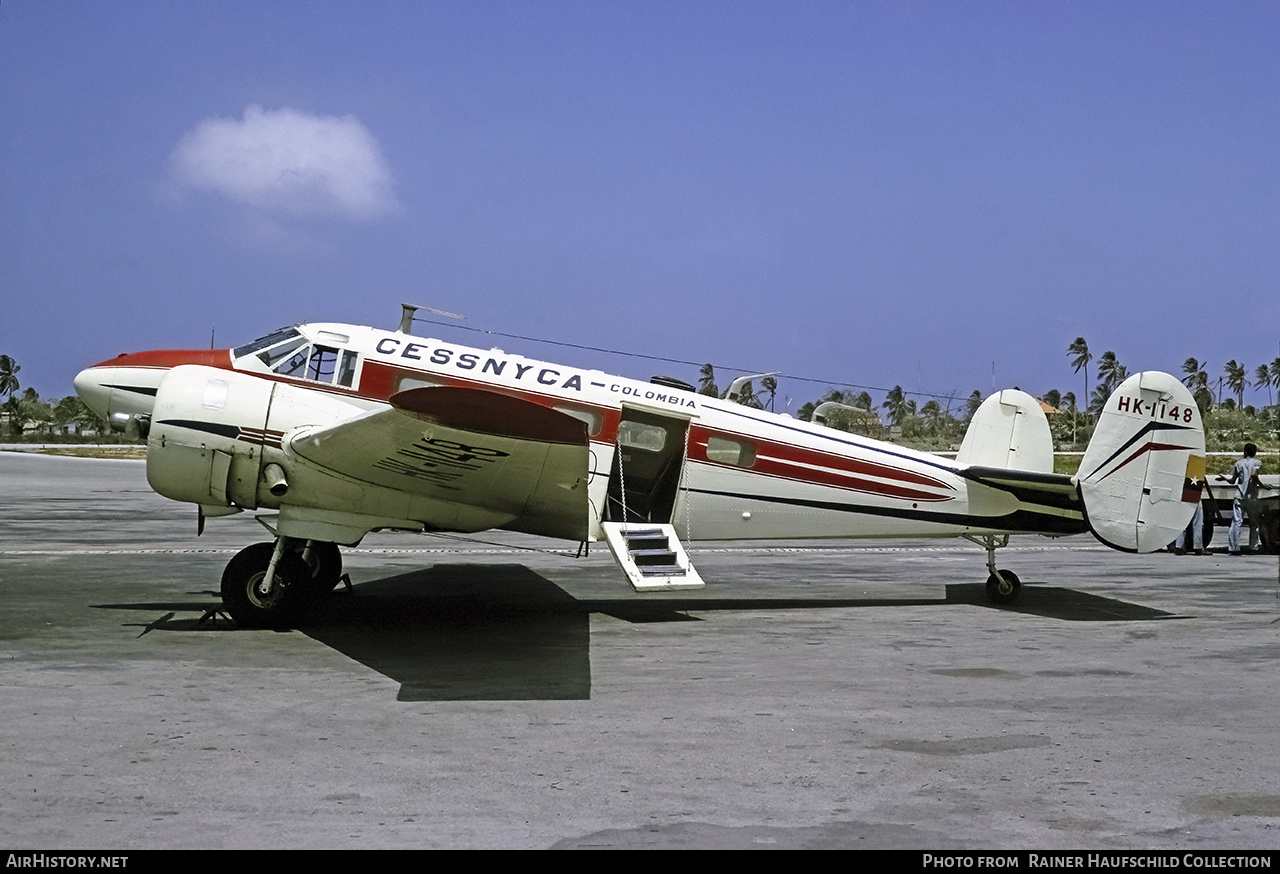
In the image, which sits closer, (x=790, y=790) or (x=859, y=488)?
(x=790, y=790)

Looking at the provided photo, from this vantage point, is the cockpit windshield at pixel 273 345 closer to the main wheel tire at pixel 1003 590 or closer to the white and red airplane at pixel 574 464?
the white and red airplane at pixel 574 464

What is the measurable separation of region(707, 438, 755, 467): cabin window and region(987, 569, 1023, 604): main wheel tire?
357 cm

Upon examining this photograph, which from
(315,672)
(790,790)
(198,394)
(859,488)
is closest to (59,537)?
(198,394)

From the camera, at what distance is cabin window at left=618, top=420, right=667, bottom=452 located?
12.4 metres

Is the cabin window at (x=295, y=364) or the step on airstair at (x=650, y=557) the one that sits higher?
the cabin window at (x=295, y=364)

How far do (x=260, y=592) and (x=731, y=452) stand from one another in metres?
5.40

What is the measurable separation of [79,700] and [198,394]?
406cm

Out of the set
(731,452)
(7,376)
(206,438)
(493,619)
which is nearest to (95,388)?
(206,438)

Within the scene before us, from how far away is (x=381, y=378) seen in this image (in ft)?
37.8

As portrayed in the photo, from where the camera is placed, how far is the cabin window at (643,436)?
488 inches

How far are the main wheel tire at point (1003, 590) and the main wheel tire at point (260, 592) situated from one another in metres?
8.19

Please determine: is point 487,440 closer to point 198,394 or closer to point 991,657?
point 198,394

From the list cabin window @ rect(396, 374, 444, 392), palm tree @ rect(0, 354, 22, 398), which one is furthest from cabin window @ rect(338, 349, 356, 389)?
palm tree @ rect(0, 354, 22, 398)

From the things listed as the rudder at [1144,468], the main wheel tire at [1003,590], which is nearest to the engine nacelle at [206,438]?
the main wheel tire at [1003,590]
